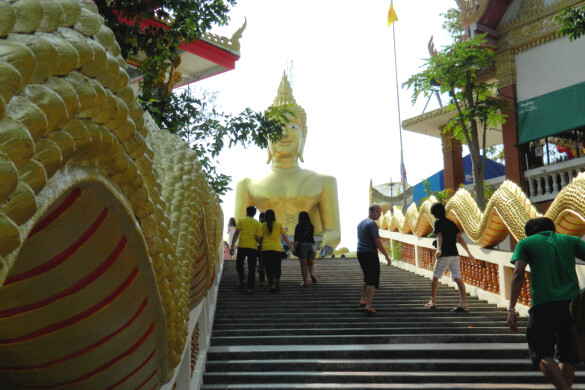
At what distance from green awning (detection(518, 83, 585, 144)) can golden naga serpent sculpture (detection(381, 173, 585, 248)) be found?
14.3 ft

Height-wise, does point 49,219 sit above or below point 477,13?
below

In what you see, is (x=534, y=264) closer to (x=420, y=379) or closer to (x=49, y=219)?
(x=420, y=379)

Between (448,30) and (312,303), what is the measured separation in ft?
50.5

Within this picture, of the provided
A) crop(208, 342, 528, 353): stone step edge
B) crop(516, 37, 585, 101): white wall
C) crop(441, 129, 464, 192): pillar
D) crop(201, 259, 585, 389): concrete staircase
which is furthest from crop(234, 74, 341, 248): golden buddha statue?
crop(208, 342, 528, 353): stone step edge

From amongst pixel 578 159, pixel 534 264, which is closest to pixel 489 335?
pixel 534 264

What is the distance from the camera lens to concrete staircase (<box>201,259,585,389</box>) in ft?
16.6

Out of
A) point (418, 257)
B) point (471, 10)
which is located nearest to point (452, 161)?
point (471, 10)

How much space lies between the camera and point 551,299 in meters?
3.88

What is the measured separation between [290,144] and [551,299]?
1426 cm

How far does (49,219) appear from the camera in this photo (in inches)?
51.4

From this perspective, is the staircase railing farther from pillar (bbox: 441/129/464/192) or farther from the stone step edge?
pillar (bbox: 441/129/464/192)

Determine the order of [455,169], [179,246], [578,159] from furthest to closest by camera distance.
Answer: [455,169]
[578,159]
[179,246]

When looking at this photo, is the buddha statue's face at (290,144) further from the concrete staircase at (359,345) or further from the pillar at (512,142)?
the concrete staircase at (359,345)

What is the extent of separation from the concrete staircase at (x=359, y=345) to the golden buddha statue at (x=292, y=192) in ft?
29.5
